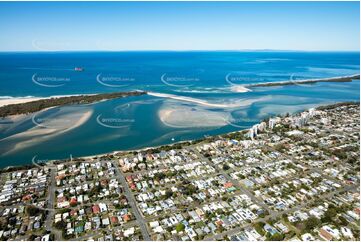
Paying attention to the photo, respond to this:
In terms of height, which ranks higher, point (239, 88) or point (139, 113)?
point (239, 88)

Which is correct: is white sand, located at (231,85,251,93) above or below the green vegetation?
above

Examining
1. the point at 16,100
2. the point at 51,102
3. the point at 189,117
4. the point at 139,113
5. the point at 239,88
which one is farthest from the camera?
the point at 239,88

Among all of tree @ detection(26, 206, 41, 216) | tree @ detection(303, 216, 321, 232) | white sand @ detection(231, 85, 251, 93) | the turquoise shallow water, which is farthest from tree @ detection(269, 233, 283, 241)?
white sand @ detection(231, 85, 251, 93)

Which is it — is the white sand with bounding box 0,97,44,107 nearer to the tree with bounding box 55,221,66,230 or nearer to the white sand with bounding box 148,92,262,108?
the white sand with bounding box 148,92,262,108

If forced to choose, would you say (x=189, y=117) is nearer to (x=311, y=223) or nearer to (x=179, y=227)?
(x=179, y=227)

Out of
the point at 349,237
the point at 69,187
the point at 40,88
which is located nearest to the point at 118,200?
the point at 69,187

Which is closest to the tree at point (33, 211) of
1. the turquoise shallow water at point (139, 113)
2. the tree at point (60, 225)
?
the tree at point (60, 225)

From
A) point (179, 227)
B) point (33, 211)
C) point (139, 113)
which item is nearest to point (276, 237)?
point (179, 227)

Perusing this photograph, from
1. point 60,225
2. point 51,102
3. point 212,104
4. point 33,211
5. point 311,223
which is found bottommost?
point 60,225

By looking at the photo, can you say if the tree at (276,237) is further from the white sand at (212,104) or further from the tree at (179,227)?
the white sand at (212,104)

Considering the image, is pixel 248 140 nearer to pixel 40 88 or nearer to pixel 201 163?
pixel 201 163

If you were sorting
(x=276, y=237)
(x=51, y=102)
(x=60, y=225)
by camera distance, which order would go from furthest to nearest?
(x=51, y=102), (x=60, y=225), (x=276, y=237)
